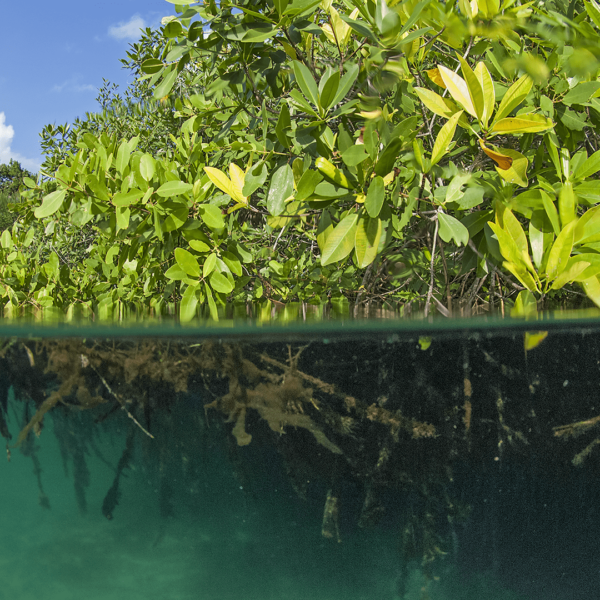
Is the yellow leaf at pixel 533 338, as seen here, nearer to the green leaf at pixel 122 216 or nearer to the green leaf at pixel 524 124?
the green leaf at pixel 524 124

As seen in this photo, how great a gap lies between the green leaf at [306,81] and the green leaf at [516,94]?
0.61m

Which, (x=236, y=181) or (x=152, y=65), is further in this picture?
(x=152, y=65)

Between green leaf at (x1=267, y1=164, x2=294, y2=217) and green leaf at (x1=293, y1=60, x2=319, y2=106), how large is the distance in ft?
0.85

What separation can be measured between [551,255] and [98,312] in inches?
95.5

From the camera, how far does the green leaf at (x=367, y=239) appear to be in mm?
1666

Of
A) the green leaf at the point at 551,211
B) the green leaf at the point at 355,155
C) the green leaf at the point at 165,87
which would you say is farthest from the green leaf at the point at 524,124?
the green leaf at the point at 165,87

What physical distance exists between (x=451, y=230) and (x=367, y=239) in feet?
1.00

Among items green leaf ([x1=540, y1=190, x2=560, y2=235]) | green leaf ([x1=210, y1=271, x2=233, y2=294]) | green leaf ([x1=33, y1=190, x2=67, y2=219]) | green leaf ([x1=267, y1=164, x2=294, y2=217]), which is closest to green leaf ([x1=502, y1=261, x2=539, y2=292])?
green leaf ([x1=540, y1=190, x2=560, y2=235])

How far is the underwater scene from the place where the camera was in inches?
93.7

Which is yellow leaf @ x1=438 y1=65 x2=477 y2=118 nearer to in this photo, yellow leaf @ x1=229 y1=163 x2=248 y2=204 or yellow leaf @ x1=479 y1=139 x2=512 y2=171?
yellow leaf @ x1=479 y1=139 x2=512 y2=171

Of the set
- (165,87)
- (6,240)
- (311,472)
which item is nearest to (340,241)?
(165,87)

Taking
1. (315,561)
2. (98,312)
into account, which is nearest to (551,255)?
(315,561)

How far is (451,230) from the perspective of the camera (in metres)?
1.69

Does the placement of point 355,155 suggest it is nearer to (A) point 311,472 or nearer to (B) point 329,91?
(B) point 329,91
